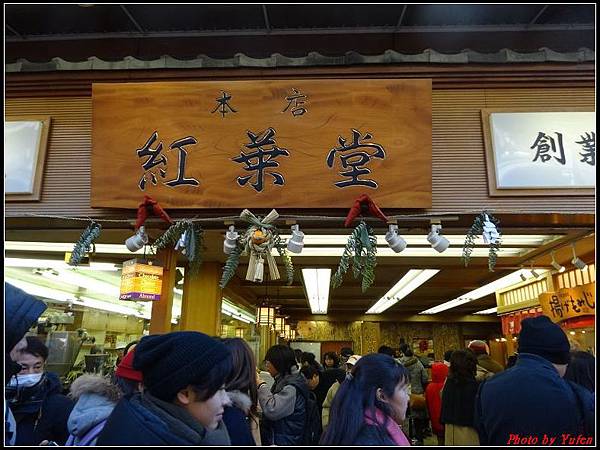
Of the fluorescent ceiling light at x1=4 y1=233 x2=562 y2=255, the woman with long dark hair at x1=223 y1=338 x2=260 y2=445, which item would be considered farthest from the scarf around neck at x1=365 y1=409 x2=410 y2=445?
the fluorescent ceiling light at x1=4 y1=233 x2=562 y2=255

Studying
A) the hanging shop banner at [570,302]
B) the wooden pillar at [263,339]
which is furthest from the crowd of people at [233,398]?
the wooden pillar at [263,339]

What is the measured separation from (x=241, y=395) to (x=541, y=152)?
3577 millimetres

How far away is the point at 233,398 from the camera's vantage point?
3.14 m

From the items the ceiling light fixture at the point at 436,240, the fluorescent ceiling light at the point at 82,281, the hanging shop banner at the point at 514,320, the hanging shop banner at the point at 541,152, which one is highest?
the hanging shop banner at the point at 541,152

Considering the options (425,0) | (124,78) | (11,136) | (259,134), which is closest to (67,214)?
(11,136)

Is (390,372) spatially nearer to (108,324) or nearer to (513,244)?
(513,244)

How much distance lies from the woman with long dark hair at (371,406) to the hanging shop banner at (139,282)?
3391 millimetres

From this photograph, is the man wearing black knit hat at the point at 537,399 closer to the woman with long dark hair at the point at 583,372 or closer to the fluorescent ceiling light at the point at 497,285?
the woman with long dark hair at the point at 583,372

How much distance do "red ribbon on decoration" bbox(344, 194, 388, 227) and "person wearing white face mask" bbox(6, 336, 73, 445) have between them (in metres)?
2.70

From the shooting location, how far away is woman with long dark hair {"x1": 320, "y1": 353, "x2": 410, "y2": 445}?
95.2 inches

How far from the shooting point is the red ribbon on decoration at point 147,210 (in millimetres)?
4465

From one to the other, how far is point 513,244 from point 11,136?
6526 mm

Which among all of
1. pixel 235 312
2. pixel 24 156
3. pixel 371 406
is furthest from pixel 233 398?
pixel 235 312

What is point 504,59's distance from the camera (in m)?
4.69
